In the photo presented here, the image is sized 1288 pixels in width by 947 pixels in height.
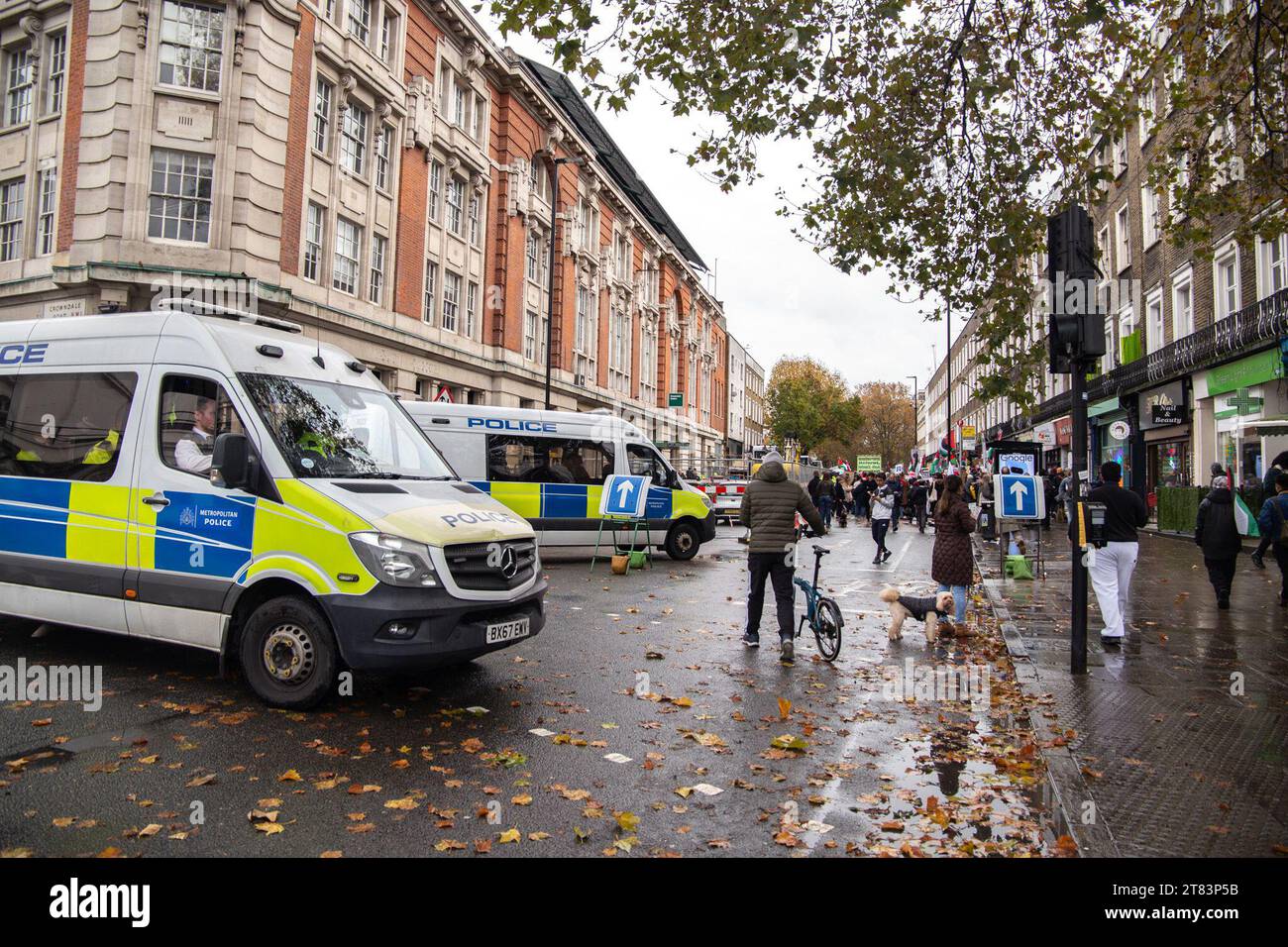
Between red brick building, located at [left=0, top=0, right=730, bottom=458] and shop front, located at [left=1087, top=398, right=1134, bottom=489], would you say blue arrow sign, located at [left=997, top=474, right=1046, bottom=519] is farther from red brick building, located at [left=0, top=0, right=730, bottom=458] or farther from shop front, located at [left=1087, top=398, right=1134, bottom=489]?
shop front, located at [left=1087, top=398, right=1134, bottom=489]

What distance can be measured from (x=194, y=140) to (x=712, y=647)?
1810cm

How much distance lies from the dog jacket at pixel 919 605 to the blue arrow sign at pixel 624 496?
667 cm

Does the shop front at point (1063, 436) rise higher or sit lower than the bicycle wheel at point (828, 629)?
higher

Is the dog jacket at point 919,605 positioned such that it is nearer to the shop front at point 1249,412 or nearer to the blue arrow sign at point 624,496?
the blue arrow sign at point 624,496

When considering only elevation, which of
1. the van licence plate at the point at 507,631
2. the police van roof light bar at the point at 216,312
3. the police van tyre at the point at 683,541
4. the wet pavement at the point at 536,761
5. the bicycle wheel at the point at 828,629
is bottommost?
the wet pavement at the point at 536,761

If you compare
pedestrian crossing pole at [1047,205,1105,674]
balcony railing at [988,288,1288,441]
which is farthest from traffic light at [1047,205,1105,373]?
balcony railing at [988,288,1288,441]

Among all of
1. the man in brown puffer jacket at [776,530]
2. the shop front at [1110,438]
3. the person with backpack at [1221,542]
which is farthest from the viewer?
the shop front at [1110,438]

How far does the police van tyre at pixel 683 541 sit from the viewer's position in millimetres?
16734

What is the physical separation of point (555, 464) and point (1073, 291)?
403 inches

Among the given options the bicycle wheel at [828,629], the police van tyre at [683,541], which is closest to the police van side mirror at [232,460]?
the bicycle wheel at [828,629]

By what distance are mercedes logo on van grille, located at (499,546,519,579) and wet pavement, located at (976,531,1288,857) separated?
142 inches

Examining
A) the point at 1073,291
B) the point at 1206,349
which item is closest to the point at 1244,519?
the point at 1206,349

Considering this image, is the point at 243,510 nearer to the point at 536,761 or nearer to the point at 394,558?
the point at 394,558
